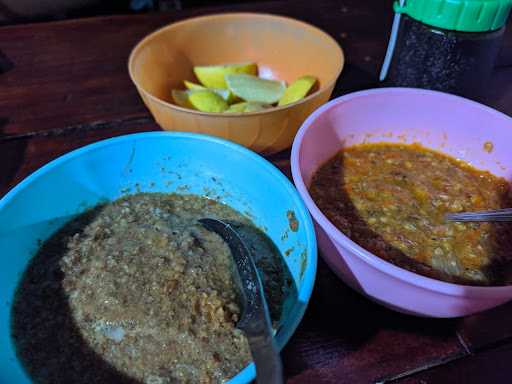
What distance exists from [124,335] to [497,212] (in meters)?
0.66

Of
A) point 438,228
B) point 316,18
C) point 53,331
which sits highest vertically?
point 316,18

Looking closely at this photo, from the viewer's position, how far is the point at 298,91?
107cm

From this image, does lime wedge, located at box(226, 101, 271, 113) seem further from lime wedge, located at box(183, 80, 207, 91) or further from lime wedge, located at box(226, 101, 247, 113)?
lime wedge, located at box(183, 80, 207, 91)

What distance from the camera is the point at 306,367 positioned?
63 cm

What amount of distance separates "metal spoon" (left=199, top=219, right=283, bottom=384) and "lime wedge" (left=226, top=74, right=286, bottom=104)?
0.43m

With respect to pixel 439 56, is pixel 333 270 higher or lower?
lower

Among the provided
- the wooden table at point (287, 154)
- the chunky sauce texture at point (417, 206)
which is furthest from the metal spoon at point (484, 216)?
the wooden table at point (287, 154)

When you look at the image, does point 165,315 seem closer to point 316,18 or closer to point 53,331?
point 53,331

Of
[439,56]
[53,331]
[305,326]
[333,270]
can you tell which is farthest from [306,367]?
[439,56]

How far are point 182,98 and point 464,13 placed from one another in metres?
0.70

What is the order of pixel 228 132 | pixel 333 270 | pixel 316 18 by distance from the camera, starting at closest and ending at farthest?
pixel 333 270, pixel 228 132, pixel 316 18

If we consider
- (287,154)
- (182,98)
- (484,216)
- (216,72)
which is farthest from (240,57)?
(484,216)

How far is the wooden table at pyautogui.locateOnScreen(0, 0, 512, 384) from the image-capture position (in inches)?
25.3

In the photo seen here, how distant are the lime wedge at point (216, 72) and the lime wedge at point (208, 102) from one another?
12 centimetres
